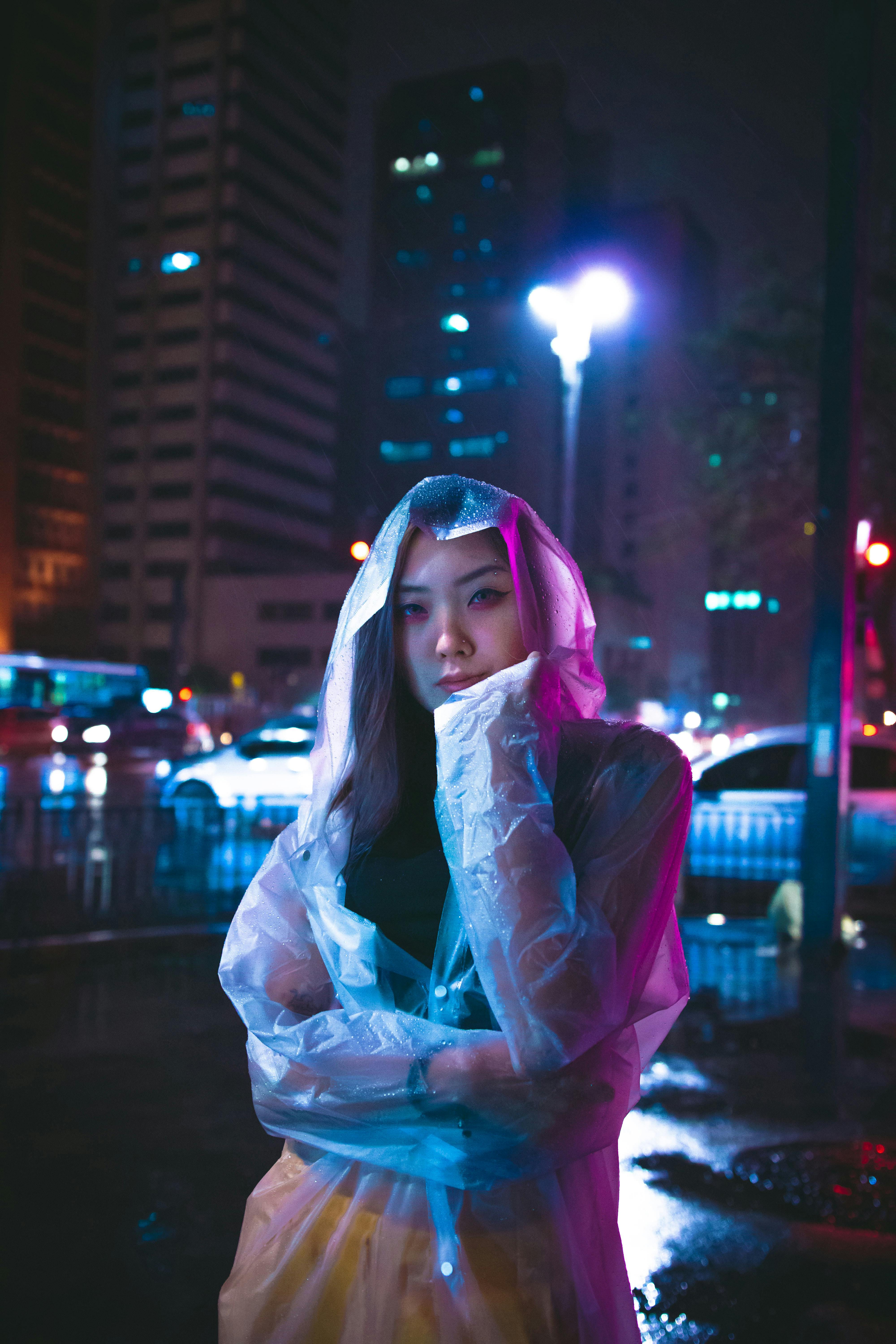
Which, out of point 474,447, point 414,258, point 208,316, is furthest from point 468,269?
point 208,316

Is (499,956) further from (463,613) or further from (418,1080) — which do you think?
(463,613)

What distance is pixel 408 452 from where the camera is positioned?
96250 millimetres

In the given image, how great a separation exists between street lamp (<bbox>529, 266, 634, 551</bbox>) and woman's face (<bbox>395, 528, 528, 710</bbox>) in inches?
393

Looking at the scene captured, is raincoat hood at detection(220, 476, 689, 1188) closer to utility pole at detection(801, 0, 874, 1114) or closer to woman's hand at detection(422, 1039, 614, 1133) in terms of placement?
woman's hand at detection(422, 1039, 614, 1133)

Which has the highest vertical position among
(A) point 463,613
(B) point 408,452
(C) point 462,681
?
(B) point 408,452

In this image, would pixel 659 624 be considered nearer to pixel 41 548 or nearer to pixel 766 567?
pixel 41 548

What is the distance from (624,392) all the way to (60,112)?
193ft

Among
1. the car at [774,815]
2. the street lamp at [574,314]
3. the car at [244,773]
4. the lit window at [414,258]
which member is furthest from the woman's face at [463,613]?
the lit window at [414,258]

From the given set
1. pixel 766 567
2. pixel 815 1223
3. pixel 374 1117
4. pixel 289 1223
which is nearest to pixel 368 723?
pixel 374 1117

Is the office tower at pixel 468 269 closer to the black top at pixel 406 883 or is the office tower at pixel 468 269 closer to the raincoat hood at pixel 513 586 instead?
the raincoat hood at pixel 513 586

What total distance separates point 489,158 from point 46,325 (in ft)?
146

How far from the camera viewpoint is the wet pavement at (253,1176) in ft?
9.97

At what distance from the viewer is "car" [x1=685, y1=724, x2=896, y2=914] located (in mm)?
10070

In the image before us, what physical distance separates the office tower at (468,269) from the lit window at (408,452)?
0.15 meters
